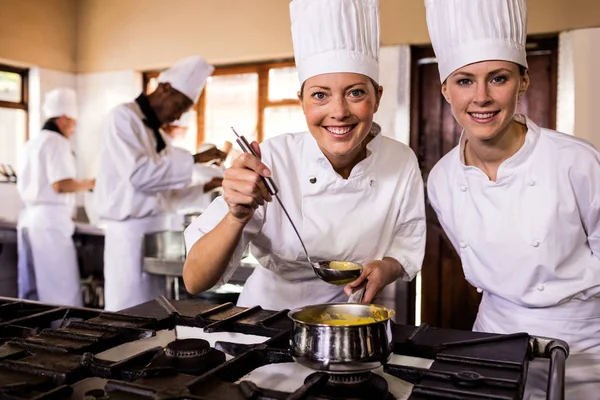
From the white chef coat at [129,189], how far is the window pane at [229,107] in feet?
3.33

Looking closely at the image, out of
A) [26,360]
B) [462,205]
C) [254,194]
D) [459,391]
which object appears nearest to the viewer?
[459,391]

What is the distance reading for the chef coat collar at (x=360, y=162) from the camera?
169cm

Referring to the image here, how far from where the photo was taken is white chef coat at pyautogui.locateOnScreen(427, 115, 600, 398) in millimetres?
1554

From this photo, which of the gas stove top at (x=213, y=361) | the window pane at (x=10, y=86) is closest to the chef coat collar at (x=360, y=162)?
the gas stove top at (x=213, y=361)

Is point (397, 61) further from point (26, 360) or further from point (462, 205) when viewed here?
point (26, 360)

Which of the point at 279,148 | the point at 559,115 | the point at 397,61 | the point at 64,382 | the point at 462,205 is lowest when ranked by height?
the point at 64,382

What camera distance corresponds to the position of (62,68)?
4.91 metres

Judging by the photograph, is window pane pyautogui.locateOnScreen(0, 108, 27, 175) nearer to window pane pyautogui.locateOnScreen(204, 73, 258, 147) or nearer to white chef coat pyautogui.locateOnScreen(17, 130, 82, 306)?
white chef coat pyautogui.locateOnScreen(17, 130, 82, 306)

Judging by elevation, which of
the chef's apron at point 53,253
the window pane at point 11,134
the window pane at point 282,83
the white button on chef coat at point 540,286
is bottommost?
the chef's apron at point 53,253

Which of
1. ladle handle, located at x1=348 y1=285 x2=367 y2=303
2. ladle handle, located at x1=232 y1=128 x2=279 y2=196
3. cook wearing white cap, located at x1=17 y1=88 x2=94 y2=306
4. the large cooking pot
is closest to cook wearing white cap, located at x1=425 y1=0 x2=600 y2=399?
ladle handle, located at x1=348 y1=285 x2=367 y2=303

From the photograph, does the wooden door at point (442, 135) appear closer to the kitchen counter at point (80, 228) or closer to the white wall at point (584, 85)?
the white wall at point (584, 85)

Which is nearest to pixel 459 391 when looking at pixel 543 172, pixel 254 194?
pixel 254 194

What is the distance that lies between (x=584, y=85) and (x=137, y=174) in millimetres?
2465

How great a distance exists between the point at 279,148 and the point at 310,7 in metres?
0.42
